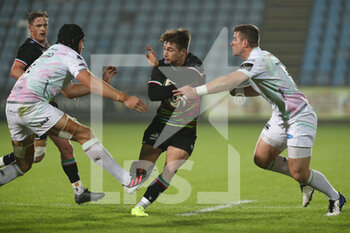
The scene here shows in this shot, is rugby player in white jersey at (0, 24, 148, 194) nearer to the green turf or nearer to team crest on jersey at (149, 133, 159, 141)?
team crest on jersey at (149, 133, 159, 141)

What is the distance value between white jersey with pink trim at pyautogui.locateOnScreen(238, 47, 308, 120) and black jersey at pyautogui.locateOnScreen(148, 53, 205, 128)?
2.18 ft

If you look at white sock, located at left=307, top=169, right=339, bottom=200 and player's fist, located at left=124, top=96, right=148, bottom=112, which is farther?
white sock, located at left=307, top=169, right=339, bottom=200

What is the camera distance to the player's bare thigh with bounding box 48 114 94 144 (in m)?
5.88

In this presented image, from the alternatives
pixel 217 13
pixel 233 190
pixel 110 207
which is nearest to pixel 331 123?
pixel 217 13

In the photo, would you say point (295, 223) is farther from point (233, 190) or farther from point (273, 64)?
point (233, 190)

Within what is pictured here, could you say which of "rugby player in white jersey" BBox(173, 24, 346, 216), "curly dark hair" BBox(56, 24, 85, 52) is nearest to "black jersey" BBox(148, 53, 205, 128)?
"rugby player in white jersey" BBox(173, 24, 346, 216)

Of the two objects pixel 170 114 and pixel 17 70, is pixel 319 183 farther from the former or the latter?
pixel 17 70

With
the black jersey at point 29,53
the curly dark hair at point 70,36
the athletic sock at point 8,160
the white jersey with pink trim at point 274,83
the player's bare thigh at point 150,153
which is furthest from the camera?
the athletic sock at point 8,160

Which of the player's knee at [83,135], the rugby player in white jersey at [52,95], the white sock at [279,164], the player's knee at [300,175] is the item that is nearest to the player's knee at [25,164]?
the rugby player in white jersey at [52,95]

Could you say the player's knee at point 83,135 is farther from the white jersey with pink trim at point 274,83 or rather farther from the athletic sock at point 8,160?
the athletic sock at point 8,160

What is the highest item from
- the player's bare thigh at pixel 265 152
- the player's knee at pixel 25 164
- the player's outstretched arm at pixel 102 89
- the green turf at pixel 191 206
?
the player's outstretched arm at pixel 102 89

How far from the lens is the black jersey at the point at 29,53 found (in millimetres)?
6961

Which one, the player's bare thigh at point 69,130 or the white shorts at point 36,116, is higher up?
the white shorts at point 36,116

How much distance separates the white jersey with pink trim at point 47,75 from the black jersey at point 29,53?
40.7 inches
